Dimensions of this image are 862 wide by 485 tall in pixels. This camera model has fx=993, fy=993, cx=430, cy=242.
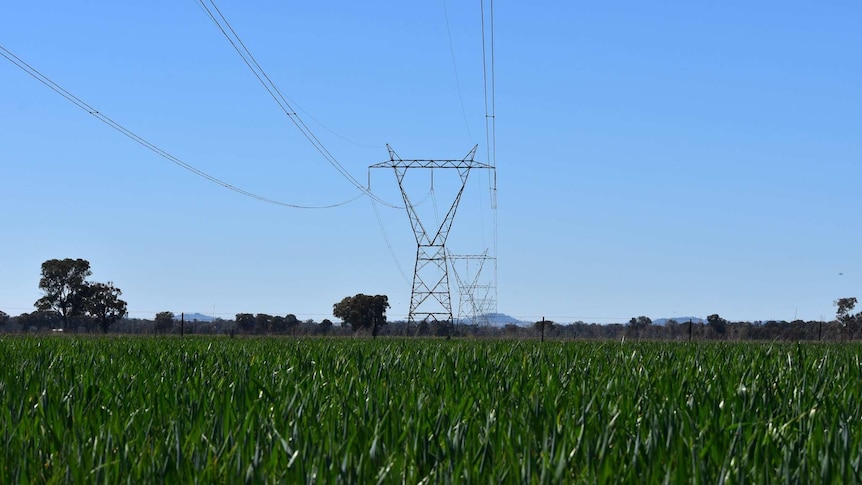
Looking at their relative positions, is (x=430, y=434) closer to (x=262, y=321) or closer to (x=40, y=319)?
(x=262, y=321)

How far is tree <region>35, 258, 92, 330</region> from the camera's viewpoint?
79688 mm

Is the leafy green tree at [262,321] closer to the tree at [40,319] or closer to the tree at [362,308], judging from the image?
the tree at [362,308]

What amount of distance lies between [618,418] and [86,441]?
2.75 meters

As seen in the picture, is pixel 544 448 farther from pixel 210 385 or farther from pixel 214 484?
pixel 210 385

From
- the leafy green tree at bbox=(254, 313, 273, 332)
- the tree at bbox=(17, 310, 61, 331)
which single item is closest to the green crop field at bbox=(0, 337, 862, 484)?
the leafy green tree at bbox=(254, 313, 273, 332)

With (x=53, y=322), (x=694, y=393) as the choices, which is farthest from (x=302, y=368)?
(x=53, y=322)

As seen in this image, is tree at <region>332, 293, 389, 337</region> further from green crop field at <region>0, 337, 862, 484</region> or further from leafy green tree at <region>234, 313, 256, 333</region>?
green crop field at <region>0, 337, 862, 484</region>

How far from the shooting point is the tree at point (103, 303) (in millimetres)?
77562

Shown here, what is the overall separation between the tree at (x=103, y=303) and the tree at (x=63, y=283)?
122 cm

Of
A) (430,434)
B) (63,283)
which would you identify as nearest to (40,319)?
(63,283)

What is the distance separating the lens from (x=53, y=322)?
82.2 metres

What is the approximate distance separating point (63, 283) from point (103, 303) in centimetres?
476

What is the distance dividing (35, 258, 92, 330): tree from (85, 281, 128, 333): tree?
122cm

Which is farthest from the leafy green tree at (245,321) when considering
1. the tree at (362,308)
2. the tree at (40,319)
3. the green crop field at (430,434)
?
the green crop field at (430,434)
